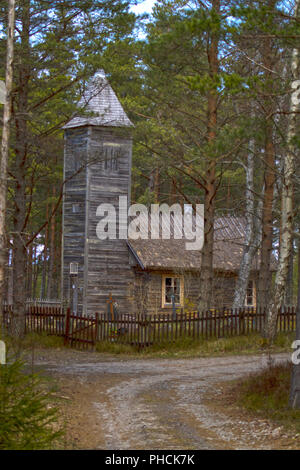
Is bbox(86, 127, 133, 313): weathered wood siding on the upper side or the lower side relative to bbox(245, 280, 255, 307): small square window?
upper

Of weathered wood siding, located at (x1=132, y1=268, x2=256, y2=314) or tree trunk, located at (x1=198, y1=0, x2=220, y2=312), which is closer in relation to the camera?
tree trunk, located at (x1=198, y1=0, x2=220, y2=312)

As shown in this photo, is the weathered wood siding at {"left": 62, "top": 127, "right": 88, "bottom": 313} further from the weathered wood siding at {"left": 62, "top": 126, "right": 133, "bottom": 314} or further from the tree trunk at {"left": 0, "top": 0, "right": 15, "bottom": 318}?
the tree trunk at {"left": 0, "top": 0, "right": 15, "bottom": 318}

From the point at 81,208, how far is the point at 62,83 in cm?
898

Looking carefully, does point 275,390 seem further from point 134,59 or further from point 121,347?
point 134,59

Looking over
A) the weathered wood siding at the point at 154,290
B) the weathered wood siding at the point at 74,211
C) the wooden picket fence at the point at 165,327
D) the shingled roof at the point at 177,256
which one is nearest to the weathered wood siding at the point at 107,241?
the weathered wood siding at the point at 74,211

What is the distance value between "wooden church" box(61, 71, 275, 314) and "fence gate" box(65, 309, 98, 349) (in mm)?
6149

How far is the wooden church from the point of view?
28484 millimetres

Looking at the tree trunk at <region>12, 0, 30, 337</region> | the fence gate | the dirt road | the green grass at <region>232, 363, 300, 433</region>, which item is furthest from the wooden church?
the green grass at <region>232, 363, 300, 433</region>

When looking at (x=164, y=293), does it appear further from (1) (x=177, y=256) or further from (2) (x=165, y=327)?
(2) (x=165, y=327)

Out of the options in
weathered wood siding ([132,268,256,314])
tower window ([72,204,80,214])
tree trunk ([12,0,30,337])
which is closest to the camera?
tree trunk ([12,0,30,337])

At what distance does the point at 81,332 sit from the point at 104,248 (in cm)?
706

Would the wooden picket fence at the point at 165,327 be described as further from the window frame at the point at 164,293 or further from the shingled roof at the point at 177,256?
the window frame at the point at 164,293

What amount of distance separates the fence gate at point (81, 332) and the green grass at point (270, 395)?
9119 mm

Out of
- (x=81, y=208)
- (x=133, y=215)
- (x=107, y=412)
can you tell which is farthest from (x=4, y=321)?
(x=107, y=412)
